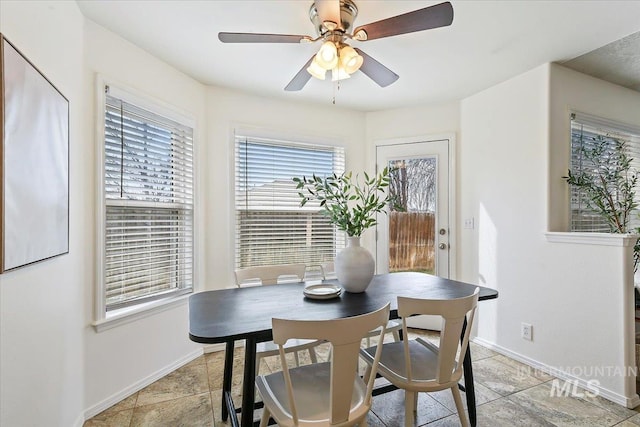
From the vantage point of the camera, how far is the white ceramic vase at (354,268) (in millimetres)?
1916

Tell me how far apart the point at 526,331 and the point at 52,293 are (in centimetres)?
338

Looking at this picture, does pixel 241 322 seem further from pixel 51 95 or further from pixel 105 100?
pixel 105 100

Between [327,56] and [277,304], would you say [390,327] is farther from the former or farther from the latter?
[327,56]

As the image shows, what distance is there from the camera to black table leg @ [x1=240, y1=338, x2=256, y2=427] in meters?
1.35

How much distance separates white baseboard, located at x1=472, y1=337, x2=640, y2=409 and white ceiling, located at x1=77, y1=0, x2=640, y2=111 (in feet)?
8.05

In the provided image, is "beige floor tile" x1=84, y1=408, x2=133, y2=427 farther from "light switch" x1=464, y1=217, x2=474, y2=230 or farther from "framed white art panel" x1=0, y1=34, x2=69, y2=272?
"light switch" x1=464, y1=217, x2=474, y2=230

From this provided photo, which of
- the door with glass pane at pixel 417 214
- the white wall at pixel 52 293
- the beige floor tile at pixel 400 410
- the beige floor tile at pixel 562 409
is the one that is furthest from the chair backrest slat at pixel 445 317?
the door with glass pane at pixel 417 214

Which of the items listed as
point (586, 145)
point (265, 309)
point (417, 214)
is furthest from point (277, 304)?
point (586, 145)

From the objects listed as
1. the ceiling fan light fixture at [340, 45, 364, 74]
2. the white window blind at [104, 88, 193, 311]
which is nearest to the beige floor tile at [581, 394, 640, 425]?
the ceiling fan light fixture at [340, 45, 364, 74]

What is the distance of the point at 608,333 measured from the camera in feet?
7.23

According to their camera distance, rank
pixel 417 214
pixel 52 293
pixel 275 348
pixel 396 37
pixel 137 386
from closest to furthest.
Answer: pixel 52 293 < pixel 275 348 < pixel 396 37 < pixel 137 386 < pixel 417 214

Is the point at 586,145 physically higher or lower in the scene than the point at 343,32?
lower

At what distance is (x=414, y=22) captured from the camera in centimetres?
149

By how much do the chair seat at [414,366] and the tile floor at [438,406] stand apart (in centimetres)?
48
